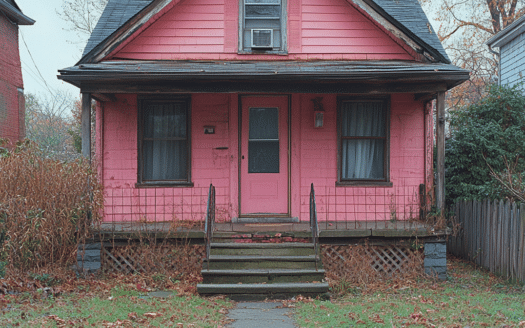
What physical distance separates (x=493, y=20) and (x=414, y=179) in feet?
50.0

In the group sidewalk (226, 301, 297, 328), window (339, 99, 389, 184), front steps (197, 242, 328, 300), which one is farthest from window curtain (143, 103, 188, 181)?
sidewalk (226, 301, 297, 328)

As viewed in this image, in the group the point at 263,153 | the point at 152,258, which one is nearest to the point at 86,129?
the point at 152,258

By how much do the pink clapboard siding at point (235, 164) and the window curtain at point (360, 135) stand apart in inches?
9.0

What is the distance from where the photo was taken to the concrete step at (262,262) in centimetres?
661

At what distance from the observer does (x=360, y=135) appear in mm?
8680

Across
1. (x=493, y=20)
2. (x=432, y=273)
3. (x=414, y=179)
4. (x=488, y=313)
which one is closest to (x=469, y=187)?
(x=414, y=179)

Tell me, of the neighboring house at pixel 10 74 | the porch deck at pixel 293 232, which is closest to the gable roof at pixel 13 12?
the neighboring house at pixel 10 74

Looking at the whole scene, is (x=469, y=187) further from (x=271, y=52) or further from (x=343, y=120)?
(x=271, y=52)

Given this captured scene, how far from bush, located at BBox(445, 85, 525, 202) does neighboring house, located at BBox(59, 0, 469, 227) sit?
44.6 inches

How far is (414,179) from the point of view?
861 cm

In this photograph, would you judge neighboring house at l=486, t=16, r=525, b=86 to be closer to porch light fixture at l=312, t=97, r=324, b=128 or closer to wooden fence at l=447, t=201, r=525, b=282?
wooden fence at l=447, t=201, r=525, b=282

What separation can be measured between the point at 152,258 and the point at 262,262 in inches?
72.8

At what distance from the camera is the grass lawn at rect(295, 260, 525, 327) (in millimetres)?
A: 4777

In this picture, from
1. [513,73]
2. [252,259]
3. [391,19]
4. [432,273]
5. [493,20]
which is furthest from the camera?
[493,20]
